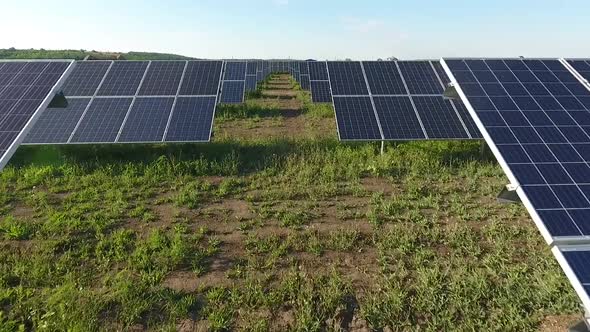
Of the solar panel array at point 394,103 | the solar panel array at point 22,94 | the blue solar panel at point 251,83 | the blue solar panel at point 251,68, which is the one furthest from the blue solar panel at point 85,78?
the blue solar panel at point 251,68

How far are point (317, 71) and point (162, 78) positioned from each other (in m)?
12.2

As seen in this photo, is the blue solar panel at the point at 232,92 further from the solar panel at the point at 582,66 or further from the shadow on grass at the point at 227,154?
the solar panel at the point at 582,66

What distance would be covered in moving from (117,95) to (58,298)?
35.2 feet

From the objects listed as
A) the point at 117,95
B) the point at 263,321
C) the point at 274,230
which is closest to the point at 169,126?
the point at 117,95

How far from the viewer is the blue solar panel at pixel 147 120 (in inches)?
572

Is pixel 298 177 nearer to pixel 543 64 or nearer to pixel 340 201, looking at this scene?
pixel 340 201

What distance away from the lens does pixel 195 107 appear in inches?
627

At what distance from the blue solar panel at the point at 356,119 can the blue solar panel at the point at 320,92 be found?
6.66 meters

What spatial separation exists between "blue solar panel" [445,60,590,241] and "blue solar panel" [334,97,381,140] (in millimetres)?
3566

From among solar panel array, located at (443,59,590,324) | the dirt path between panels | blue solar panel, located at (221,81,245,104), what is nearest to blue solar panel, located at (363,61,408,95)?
the dirt path between panels

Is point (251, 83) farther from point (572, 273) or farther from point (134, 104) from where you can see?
point (572, 273)

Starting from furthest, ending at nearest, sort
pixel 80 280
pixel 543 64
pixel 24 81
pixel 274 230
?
pixel 543 64
pixel 24 81
pixel 274 230
pixel 80 280

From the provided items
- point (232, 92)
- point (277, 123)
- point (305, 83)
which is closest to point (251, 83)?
point (305, 83)

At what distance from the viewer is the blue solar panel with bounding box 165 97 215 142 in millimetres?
14555
